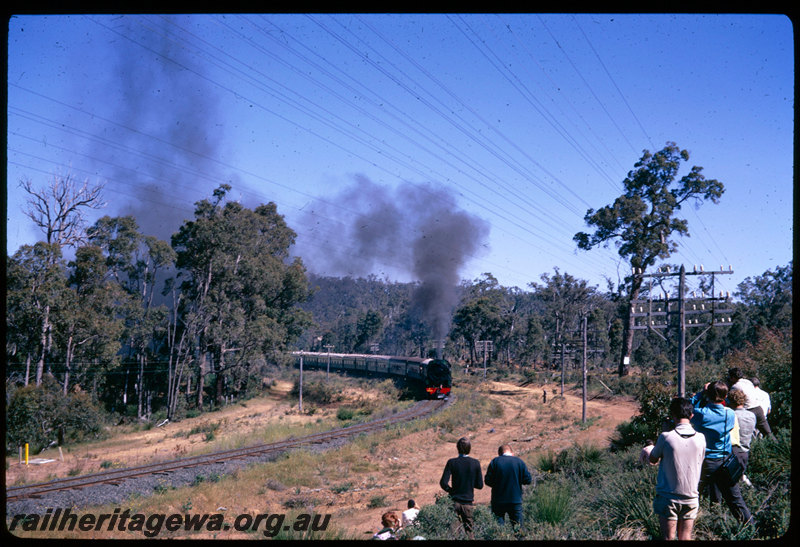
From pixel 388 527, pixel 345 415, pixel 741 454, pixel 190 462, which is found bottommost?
pixel 345 415

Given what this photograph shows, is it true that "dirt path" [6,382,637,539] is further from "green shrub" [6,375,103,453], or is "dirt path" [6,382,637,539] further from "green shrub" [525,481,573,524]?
"green shrub" [525,481,573,524]

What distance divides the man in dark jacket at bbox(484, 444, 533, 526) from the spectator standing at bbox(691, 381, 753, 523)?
184 cm

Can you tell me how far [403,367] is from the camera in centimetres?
4906

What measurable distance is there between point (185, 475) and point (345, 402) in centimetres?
2914

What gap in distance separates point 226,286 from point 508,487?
38322 millimetres

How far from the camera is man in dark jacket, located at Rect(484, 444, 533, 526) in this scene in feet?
20.0

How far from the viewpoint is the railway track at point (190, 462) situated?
13.4 metres

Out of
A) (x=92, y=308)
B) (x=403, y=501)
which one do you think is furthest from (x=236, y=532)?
(x=92, y=308)

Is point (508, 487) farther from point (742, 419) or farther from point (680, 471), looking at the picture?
point (742, 419)

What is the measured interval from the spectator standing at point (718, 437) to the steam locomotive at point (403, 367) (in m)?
32.1

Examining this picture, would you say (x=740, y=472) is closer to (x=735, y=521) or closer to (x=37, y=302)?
(x=735, y=521)

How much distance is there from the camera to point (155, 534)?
30.1 feet

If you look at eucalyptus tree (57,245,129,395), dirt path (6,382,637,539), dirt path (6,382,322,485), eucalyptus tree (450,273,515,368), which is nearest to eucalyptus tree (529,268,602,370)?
eucalyptus tree (450,273,515,368)

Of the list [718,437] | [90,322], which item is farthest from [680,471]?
[90,322]
